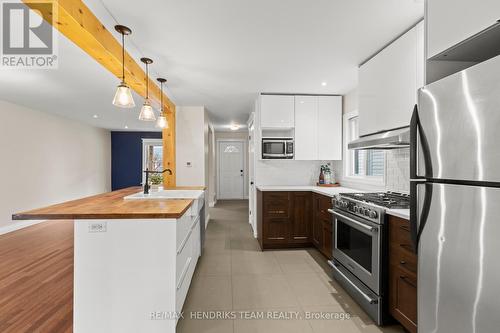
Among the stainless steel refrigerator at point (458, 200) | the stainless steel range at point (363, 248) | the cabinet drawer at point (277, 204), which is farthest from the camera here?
the cabinet drawer at point (277, 204)

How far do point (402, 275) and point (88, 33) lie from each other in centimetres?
294

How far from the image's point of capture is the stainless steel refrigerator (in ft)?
3.24

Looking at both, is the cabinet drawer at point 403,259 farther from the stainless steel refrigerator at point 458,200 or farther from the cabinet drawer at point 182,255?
the cabinet drawer at point 182,255

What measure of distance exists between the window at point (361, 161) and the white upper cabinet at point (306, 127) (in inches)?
19.5

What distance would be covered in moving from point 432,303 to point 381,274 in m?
0.75

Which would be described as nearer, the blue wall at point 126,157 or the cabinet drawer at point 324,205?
the cabinet drawer at point 324,205

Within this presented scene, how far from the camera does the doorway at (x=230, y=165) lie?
881 cm

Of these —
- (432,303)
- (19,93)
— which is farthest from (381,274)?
(19,93)

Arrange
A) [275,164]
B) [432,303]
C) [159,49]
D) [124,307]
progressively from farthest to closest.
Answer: [275,164] → [159,49] → [124,307] → [432,303]

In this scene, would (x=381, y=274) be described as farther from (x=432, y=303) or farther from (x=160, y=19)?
(x=160, y=19)

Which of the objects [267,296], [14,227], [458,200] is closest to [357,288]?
[267,296]

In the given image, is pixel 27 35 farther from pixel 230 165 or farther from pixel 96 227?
pixel 230 165

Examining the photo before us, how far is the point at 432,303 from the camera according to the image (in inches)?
50.6

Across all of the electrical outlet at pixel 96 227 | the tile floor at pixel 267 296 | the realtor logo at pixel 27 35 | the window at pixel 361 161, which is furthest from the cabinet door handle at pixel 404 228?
the realtor logo at pixel 27 35
